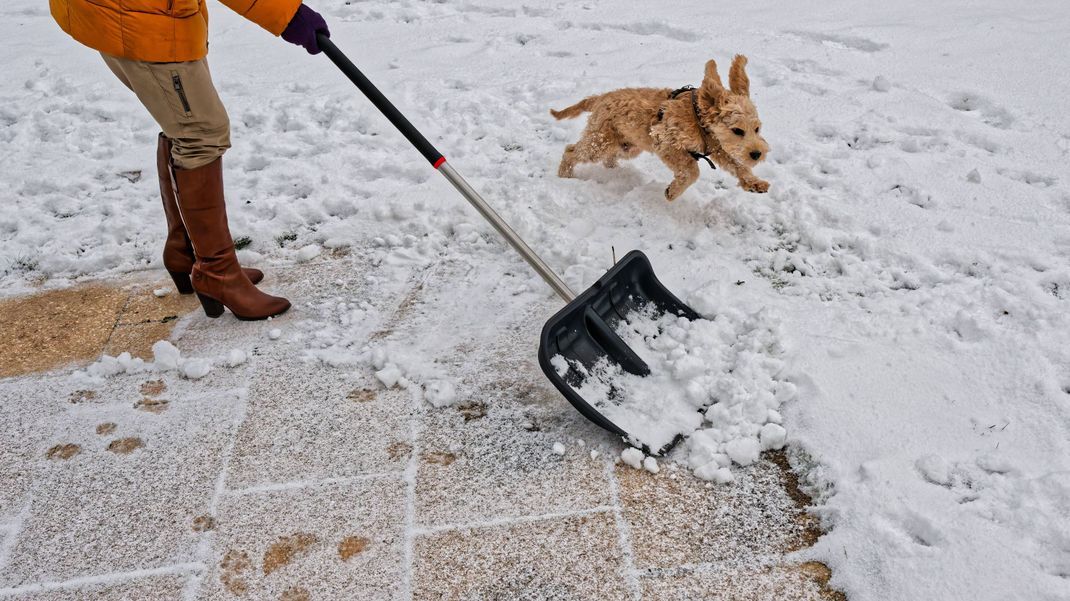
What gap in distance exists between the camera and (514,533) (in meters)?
2.36

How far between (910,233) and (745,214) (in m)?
0.73

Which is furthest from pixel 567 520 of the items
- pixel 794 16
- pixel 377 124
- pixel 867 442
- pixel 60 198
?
pixel 794 16

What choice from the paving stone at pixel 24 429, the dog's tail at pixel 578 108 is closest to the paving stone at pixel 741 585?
the paving stone at pixel 24 429

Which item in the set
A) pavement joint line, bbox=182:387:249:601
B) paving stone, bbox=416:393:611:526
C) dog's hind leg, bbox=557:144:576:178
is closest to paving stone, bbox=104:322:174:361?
pavement joint line, bbox=182:387:249:601

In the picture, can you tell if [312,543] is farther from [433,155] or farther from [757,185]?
[757,185]

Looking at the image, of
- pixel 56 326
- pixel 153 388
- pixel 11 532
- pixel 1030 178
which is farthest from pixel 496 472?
pixel 1030 178

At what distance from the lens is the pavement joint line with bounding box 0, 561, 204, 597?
232cm

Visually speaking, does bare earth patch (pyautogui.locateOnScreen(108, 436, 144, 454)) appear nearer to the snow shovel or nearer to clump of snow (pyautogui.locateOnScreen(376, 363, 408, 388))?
clump of snow (pyautogui.locateOnScreen(376, 363, 408, 388))

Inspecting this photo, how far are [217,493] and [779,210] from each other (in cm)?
271

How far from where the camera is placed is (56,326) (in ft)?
11.3

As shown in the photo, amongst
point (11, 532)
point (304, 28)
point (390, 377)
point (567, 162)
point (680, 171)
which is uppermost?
point (304, 28)

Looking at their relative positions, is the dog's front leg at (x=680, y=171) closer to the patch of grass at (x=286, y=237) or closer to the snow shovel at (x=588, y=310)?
the snow shovel at (x=588, y=310)

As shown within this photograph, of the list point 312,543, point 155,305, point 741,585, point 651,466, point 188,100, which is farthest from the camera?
point 155,305

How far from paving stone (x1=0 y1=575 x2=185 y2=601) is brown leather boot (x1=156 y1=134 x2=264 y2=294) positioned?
153cm
